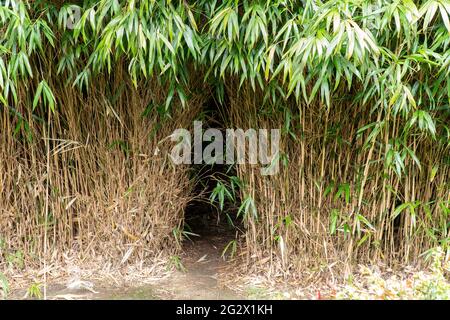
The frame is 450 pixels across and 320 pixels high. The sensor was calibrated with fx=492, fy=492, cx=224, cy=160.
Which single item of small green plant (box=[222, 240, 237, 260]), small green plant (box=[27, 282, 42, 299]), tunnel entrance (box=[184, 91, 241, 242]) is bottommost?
small green plant (box=[27, 282, 42, 299])

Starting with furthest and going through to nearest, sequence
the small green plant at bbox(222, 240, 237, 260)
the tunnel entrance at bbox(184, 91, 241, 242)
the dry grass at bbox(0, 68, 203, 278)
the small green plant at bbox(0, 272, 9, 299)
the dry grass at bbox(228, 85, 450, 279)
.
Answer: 1. the tunnel entrance at bbox(184, 91, 241, 242)
2. the small green plant at bbox(222, 240, 237, 260)
3. the dry grass at bbox(0, 68, 203, 278)
4. the small green plant at bbox(0, 272, 9, 299)
5. the dry grass at bbox(228, 85, 450, 279)

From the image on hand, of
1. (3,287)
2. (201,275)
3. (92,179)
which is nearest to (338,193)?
(201,275)

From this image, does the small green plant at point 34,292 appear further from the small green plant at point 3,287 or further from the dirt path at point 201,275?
the dirt path at point 201,275

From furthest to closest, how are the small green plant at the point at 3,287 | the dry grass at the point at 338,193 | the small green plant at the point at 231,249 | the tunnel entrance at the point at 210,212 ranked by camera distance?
1. the tunnel entrance at the point at 210,212
2. the small green plant at the point at 231,249
3. the small green plant at the point at 3,287
4. the dry grass at the point at 338,193

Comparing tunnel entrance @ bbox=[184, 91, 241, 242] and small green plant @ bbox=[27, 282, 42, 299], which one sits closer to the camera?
small green plant @ bbox=[27, 282, 42, 299]

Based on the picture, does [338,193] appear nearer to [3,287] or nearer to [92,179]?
[92,179]

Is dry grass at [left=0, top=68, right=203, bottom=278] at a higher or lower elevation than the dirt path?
higher

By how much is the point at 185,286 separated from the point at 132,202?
1.98 feet

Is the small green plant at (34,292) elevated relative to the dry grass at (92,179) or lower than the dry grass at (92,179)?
lower

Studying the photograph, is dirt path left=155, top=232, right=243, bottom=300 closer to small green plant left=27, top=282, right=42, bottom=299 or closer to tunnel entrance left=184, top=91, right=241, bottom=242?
tunnel entrance left=184, top=91, right=241, bottom=242

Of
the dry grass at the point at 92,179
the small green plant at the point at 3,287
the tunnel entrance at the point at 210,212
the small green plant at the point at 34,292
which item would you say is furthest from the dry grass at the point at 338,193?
the small green plant at the point at 3,287

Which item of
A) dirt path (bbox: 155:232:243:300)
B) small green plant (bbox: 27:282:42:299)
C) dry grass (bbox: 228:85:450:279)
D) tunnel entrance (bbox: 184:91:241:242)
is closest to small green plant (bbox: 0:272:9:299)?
small green plant (bbox: 27:282:42:299)

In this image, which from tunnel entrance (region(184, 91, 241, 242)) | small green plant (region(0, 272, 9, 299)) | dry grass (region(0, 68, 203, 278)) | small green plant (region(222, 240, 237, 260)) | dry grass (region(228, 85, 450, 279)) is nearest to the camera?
dry grass (region(228, 85, 450, 279))

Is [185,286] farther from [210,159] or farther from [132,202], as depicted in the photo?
[210,159]
